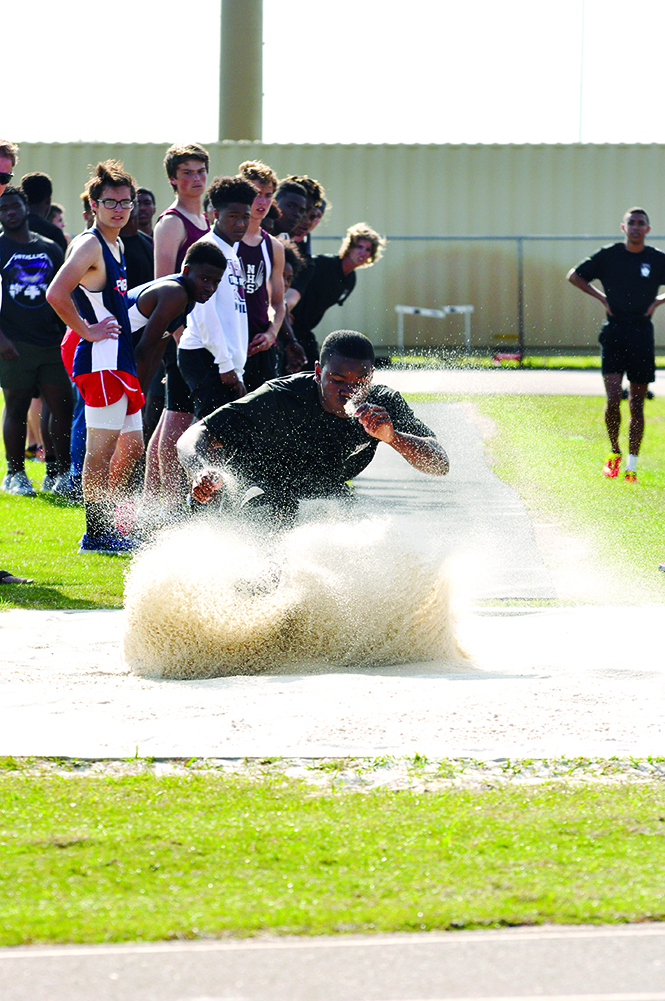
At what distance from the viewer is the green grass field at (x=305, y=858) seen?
8.92 feet

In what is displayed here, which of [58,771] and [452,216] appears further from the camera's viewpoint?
[452,216]

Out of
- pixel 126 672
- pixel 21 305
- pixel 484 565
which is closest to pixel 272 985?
pixel 126 672

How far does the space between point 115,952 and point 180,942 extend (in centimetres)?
13

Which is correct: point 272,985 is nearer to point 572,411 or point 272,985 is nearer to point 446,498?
point 446,498

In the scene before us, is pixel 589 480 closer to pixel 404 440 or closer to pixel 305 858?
pixel 404 440

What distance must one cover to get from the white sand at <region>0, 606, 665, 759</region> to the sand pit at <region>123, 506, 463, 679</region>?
12 centimetres

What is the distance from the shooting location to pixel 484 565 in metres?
7.48

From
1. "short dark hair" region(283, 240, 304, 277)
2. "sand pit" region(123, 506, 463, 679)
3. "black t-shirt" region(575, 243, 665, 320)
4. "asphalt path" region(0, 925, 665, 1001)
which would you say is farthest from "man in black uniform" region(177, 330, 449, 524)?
"black t-shirt" region(575, 243, 665, 320)

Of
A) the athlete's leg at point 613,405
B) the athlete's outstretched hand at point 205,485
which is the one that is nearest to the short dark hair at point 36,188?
the athlete's leg at point 613,405

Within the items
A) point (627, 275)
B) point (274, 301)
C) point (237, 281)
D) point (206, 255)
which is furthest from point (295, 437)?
point (627, 275)

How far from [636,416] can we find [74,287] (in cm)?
531

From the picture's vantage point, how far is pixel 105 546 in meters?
7.58

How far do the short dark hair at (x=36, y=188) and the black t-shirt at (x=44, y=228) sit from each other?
0.12m

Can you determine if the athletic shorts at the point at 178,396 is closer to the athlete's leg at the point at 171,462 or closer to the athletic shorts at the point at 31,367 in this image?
the athlete's leg at the point at 171,462
